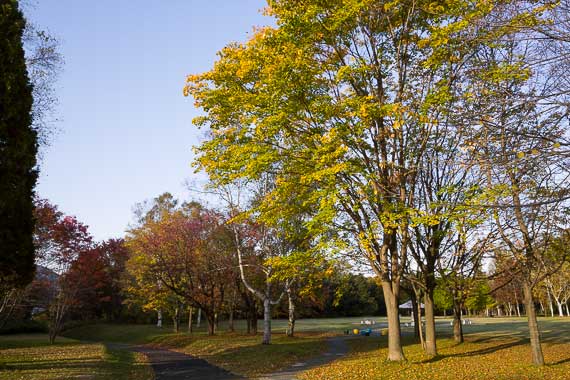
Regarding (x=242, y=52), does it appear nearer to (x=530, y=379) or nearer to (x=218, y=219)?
(x=530, y=379)

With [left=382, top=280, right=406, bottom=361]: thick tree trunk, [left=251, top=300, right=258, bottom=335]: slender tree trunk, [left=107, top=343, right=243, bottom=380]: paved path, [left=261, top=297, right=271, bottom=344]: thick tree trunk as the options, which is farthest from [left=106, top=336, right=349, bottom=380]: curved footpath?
[left=251, top=300, right=258, bottom=335]: slender tree trunk

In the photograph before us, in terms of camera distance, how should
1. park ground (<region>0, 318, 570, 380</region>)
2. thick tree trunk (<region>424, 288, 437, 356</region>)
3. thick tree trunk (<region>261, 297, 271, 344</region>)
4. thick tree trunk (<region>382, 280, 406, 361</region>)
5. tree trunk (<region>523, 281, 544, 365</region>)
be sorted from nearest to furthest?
park ground (<region>0, 318, 570, 380</region>) → tree trunk (<region>523, 281, 544, 365</region>) → thick tree trunk (<region>382, 280, 406, 361</region>) → thick tree trunk (<region>424, 288, 437, 356</region>) → thick tree trunk (<region>261, 297, 271, 344</region>)

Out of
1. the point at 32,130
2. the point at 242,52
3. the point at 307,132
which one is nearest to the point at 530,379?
the point at 307,132

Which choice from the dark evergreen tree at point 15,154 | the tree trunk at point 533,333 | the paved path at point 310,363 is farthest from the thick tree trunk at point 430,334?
the dark evergreen tree at point 15,154

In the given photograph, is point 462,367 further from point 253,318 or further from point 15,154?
point 253,318

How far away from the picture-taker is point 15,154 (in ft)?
39.3

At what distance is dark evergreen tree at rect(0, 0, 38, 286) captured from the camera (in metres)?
11.9

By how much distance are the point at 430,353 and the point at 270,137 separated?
10.2 metres

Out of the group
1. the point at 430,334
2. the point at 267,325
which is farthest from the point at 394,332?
the point at 267,325

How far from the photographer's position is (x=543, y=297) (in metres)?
71.9

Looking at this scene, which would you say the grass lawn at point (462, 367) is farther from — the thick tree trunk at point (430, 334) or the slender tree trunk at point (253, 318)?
the slender tree trunk at point (253, 318)

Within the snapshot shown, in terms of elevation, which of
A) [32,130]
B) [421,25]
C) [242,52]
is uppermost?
[421,25]

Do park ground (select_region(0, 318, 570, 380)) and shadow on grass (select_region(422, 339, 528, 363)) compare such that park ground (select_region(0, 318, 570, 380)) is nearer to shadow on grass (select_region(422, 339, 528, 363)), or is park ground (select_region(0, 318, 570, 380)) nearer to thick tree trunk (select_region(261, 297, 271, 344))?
shadow on grass (select_region(422, 339, 528, 363))

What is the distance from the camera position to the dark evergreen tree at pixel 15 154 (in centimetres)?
1193
